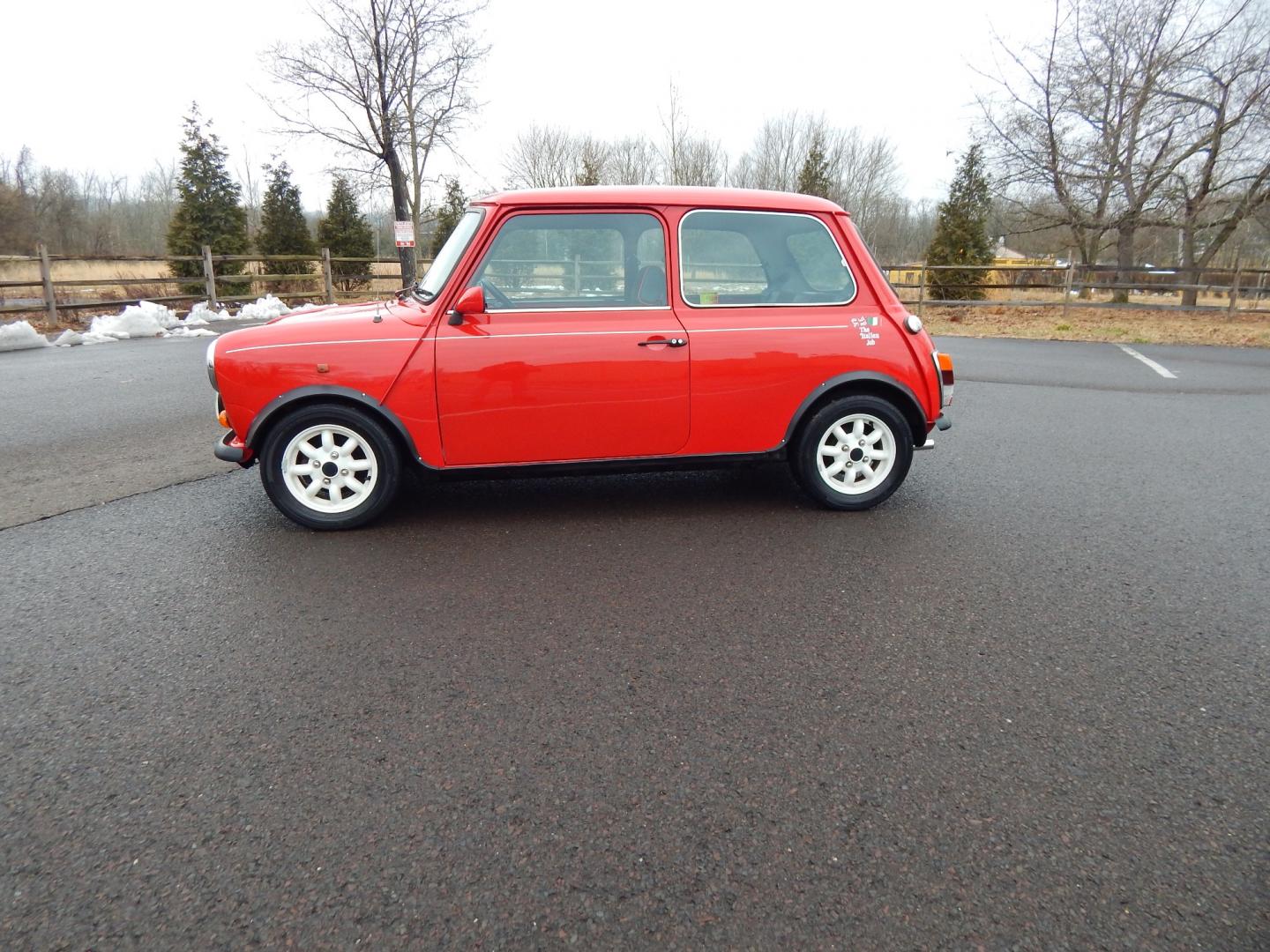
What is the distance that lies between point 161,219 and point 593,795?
2132 inches

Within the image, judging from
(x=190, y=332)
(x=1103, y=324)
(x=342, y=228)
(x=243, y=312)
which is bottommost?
(x=190, y=332)

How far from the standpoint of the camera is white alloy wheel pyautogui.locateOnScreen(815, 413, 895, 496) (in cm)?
459

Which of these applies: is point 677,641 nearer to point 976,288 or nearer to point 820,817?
point 820,817

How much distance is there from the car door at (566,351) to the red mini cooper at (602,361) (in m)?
0.01

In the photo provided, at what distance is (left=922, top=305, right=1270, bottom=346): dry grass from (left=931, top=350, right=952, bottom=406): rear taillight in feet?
45.8

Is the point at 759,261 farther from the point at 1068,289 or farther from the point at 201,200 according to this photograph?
the point at 201,200

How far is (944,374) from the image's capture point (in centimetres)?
464

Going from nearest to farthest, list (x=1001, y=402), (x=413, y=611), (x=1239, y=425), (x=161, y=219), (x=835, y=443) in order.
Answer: (x=413, y=611) < (x=835, y=443) < (x=1239, y=425) < (x=1001, y=402) < (x=161, y=219)

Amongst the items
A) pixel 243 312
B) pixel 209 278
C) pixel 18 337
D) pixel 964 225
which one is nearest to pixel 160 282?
pixel 209 278

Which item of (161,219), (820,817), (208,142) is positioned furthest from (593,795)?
(161,219)

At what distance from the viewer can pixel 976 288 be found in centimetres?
2211

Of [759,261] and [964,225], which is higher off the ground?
[964,225]

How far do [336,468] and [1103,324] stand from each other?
2018 cm

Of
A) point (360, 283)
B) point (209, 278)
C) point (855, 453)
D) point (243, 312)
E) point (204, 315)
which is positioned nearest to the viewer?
point (855, 453)
